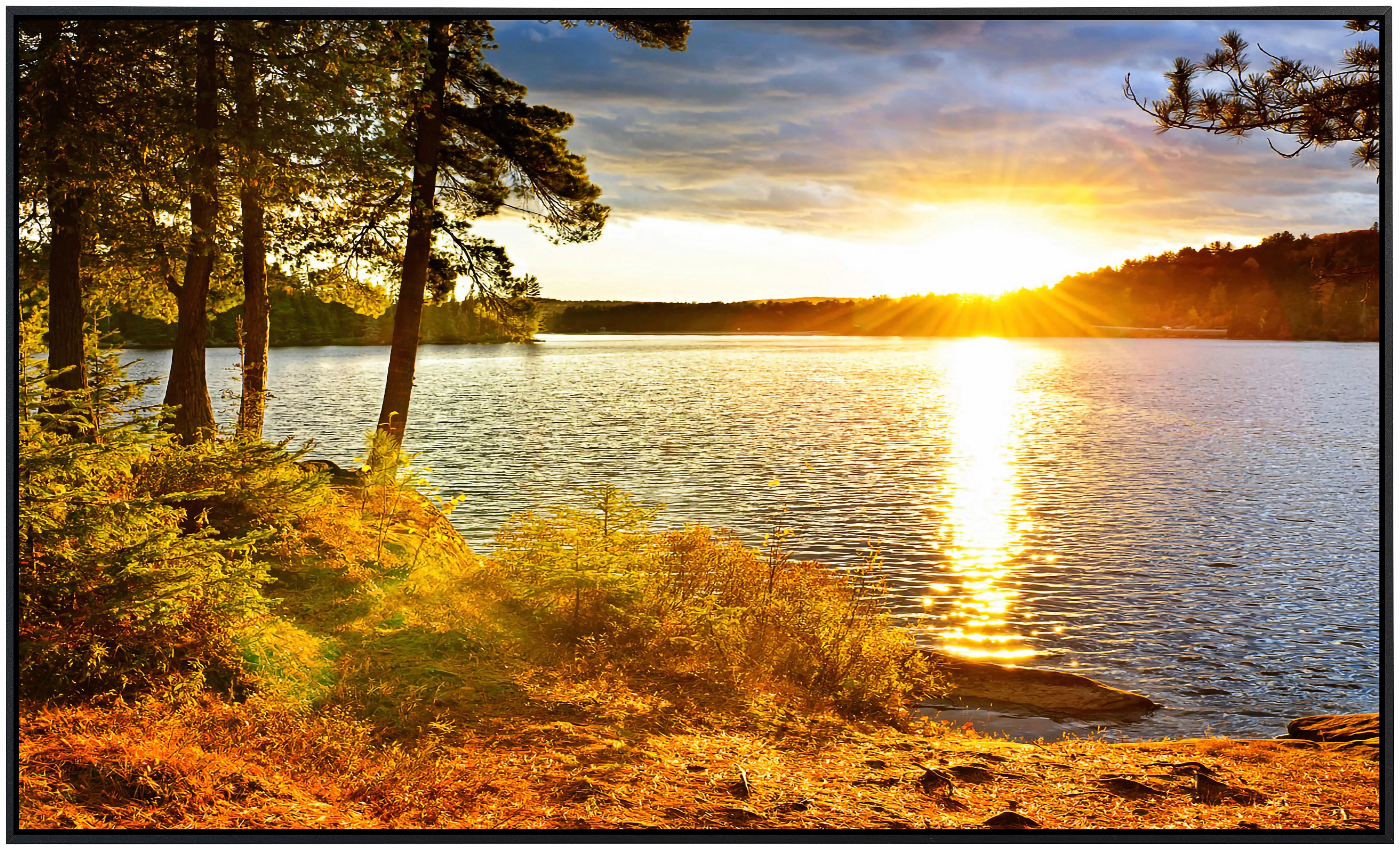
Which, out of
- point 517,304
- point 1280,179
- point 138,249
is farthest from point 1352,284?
point 138,249

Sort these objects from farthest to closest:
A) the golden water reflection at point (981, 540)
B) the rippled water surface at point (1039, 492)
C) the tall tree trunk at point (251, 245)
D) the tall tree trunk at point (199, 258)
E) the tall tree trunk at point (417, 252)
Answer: the golden water reflection at point (981, 540)
the tall tree trunk at point (417, 252)
the rippled water surface at point (1039, 492)
the tall tree trunk at point (251, 245)
the tall tree trunk at point (199, 258)

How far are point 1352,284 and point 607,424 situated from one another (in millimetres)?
37882

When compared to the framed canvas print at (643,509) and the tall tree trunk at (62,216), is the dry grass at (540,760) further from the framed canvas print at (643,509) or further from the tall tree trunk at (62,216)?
the tall tree trunk at (62,216)

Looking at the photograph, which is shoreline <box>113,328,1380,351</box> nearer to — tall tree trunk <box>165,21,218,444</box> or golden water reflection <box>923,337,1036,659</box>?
tall tree trunk <box>165,21,218,444</box>

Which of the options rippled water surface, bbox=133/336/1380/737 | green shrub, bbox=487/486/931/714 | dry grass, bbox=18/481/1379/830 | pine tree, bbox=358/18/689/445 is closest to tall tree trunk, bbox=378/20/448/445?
pine tree, bbox=358/18/689/445

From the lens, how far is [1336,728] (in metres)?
9.53

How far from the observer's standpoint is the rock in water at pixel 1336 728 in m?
8.70

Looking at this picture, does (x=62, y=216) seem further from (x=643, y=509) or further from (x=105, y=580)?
(x=643, y=509)

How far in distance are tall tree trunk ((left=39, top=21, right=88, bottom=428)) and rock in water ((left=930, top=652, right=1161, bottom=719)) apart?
11701 millimetres

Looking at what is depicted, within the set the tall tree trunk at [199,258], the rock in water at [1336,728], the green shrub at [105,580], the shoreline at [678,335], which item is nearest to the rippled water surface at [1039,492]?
the rock in water at [1336,728]

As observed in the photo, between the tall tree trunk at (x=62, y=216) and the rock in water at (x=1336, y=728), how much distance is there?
550 inches

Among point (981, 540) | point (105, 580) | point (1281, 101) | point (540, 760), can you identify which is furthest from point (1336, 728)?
point (981, 540)

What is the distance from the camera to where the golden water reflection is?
14.9 metres

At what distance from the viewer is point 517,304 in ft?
58.0
